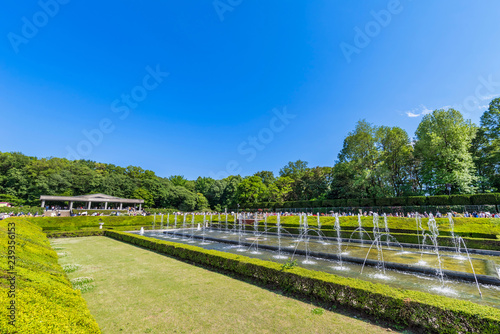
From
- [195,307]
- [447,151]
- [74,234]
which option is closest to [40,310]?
[195,307]

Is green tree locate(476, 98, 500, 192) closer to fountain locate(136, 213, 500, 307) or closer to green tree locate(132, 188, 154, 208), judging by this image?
fountain locate(136, 213, 500, 307)

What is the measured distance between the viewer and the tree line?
28859mm

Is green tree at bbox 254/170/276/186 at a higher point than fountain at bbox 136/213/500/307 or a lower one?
higher

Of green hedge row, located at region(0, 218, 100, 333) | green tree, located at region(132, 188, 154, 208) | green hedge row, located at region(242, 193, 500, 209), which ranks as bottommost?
green hedge row, located at region(0, 218, 100, 333)

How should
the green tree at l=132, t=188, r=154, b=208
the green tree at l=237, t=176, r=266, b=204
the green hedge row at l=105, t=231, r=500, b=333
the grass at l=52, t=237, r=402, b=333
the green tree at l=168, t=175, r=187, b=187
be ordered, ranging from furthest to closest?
the green tree at l=168, t=175, r=187, b=187, the green tree at l=132, t=188, r=154, b=208, the green tree at l=237, t=176, r=266, b=204, the grass at l=52, t=237, r=402, b=333, the green hedge row at l=105, t=231, r=500, b=333

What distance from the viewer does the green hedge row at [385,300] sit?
155 inches

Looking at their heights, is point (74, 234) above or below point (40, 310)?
below

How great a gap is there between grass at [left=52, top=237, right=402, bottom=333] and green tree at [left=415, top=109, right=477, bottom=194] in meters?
32.7

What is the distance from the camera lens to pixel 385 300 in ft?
15.7

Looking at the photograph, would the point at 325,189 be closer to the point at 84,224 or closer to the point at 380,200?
the point at 380,200

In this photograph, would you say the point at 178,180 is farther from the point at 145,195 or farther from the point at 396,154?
the point at 396,154

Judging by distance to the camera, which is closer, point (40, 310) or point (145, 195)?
point (40, 310)

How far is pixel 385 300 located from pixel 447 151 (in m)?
33.3

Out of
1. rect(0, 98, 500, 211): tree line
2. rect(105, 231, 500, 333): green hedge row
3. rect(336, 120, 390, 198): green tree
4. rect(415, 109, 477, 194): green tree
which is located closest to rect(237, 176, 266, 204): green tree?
rect(0, 98, 500, 211): tree line
